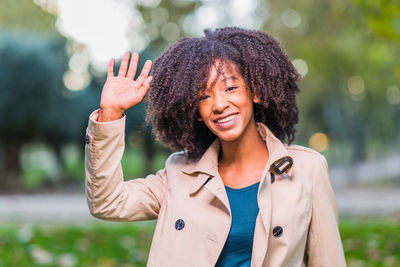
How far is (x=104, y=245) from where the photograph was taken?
6.26 metres

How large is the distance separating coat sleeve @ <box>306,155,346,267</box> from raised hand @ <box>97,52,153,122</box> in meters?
0.89

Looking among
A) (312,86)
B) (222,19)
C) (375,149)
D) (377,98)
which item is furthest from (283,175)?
(375,149)

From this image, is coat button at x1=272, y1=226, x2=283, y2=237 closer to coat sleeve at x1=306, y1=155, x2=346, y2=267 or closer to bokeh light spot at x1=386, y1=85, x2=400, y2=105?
coat sleeve at x1=306, y1=155, x2=346, y2=267

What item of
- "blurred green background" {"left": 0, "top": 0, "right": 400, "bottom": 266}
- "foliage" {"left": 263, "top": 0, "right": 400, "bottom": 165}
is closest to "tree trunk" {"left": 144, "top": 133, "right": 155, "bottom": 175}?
"blurred green background" {"left": 0, "top": 0, "right": 400, "bottom": 266}

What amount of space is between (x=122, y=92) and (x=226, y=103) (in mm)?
473

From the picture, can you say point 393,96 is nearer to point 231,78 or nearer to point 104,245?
point 104,245

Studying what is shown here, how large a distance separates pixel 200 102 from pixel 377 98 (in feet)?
71.7

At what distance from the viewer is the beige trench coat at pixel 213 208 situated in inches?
88.0

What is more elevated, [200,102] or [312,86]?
[312,86]

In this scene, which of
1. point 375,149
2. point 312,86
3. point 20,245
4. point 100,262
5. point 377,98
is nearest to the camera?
point 100,262

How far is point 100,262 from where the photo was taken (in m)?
5.42

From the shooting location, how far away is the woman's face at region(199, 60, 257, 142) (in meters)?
2.37

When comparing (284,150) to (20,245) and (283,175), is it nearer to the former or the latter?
(283,175)

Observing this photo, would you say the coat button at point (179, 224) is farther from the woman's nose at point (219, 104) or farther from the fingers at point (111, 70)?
the fingers at point (111, 70)
